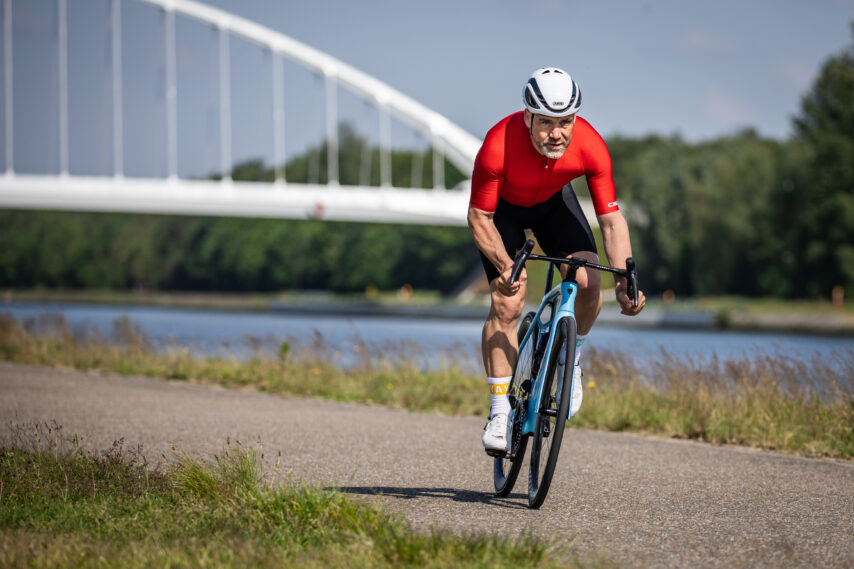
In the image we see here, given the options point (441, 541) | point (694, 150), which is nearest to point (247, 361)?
point (441, 541)

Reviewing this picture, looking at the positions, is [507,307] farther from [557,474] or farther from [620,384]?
[620,384]

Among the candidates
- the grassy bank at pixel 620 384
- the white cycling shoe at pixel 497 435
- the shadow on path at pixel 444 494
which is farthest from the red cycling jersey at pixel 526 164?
the grassy bank at pixel 620 384

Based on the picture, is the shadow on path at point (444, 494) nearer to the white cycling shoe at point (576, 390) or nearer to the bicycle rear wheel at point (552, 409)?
the bicycle rear wheel at point (552, 409)

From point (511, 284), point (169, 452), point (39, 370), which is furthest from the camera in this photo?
point (39, 370)

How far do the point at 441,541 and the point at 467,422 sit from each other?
4814 millimetres

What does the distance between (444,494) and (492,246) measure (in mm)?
1230

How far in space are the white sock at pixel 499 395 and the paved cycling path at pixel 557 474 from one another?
41 cm

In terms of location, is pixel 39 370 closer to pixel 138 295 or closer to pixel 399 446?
pixel 399 446

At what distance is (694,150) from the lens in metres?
83.9

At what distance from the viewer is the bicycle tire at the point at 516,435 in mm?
4645

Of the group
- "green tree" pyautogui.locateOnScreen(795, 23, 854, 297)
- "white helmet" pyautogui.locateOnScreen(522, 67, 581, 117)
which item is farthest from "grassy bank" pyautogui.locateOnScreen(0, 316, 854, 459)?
"green tree" pyautogui.locateOnScreen(795, 23, 854, 297)

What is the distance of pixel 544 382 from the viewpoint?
4.44 meters

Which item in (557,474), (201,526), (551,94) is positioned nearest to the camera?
(201,526)

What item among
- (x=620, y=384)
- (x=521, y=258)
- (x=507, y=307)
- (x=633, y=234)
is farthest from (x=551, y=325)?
(x=633, y=234)
